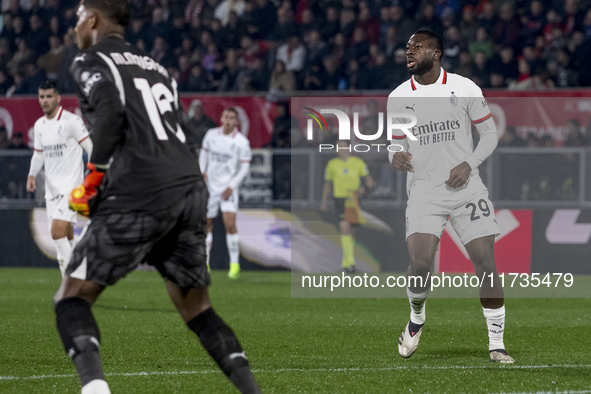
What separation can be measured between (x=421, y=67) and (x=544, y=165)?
8264 mm

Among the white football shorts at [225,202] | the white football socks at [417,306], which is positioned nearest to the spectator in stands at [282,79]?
the white football shorts at [225,202]

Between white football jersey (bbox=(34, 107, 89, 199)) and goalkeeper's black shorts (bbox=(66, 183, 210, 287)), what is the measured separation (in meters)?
6.67

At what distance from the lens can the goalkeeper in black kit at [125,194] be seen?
12.9ft

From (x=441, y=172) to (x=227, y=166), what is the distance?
7.44m

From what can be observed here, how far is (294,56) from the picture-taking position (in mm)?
17469

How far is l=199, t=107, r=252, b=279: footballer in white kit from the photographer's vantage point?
13555 mm

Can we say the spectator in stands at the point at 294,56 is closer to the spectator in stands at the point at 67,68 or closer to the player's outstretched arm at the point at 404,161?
the spectator in stands at the point at 67,68

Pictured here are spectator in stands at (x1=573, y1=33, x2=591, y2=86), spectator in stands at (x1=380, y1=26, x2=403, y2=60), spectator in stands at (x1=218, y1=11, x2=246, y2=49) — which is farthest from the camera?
spectator in stands at (x1=218, y1=11, x2=246, y2=49)

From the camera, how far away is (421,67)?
6594 mm

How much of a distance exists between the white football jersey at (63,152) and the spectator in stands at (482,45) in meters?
8.28

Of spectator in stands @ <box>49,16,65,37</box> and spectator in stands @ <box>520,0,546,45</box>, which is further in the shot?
spectator in stands @ <box>49,16,65,37</box>

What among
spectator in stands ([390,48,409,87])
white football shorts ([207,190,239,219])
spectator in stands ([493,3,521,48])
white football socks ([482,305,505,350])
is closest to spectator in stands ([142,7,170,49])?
spectator in stands ([390,48,409,87])

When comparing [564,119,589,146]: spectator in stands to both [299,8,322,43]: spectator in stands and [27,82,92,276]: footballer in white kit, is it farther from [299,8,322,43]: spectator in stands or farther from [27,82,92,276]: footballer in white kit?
[27,82,92,276]: footballer in white kit

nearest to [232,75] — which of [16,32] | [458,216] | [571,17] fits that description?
[16,32]
